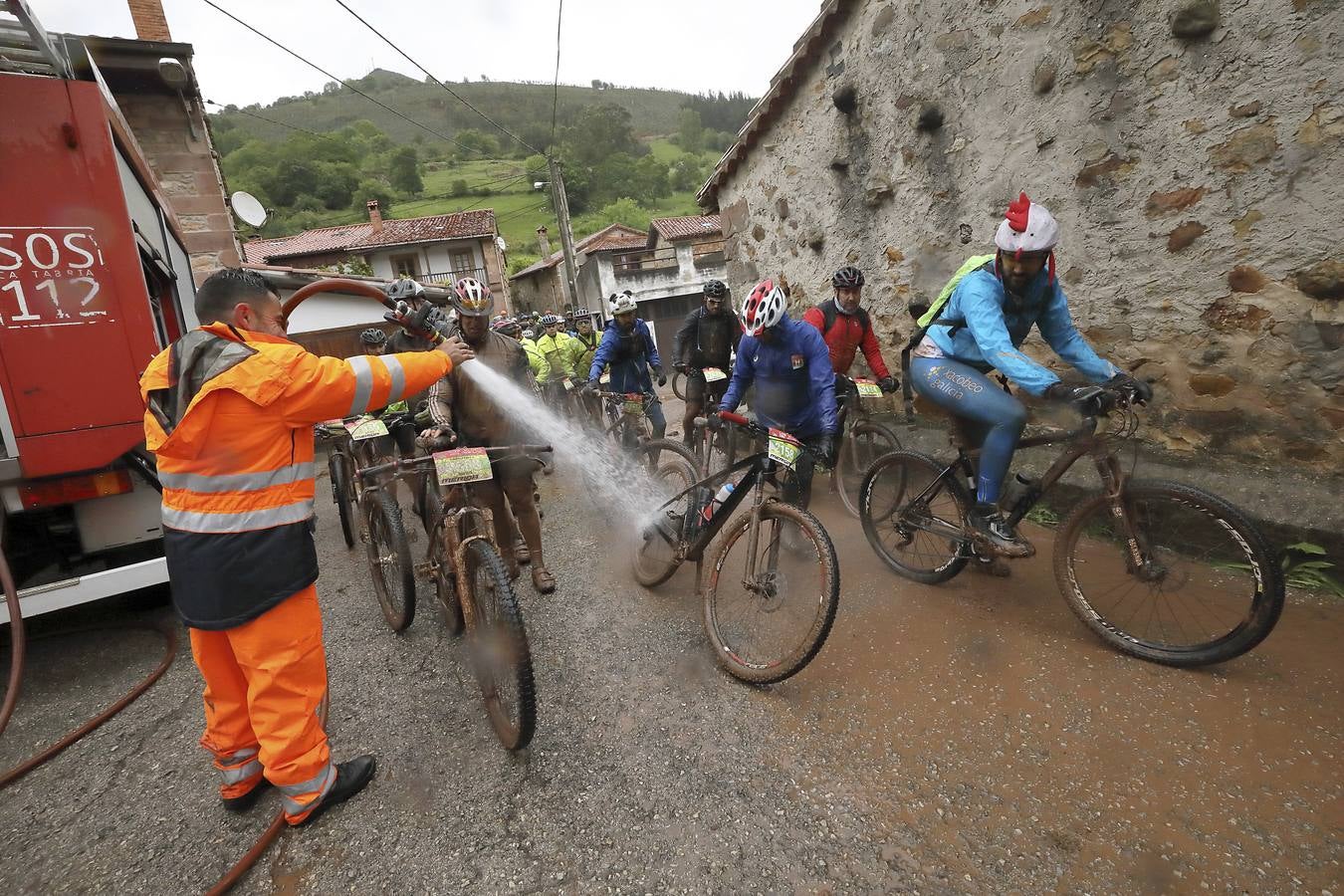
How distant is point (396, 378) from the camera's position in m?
2.18

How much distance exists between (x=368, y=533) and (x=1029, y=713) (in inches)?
155

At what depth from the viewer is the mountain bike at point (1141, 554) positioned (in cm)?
240

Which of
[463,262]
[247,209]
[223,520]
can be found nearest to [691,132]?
[463,262]

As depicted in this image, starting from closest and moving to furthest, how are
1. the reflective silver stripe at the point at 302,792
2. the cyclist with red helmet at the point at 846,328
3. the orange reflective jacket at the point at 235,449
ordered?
the orange reflective jacket at the point at 235,449
the reflective silver stripe at the point at 302,792
the cyclist with red helmet at the point at 846,328

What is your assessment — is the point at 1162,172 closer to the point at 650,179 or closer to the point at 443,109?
the point at 650,179

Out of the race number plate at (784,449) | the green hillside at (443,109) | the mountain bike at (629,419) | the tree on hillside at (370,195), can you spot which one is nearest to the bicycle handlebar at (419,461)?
the race number plate at (784,449)

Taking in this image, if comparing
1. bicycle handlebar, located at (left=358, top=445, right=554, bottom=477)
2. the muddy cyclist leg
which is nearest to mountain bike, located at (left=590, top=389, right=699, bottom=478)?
the muddy cyclist leg

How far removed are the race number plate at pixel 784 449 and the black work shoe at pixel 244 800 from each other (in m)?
2.62

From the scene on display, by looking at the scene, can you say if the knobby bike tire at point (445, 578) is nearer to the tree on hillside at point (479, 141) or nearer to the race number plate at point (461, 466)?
the race number plate at point (461, 466)

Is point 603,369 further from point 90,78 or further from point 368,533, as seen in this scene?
point 90,78

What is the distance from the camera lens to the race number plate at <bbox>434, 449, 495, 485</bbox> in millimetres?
2619

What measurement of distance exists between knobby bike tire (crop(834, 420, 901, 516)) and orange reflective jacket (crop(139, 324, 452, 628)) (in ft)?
12.8

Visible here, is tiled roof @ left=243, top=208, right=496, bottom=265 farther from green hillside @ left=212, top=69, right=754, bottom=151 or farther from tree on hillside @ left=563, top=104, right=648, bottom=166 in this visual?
green hillside @ left=212, top=69, right=754, bottom=151

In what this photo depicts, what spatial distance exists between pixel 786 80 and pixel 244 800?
703 centimetres
